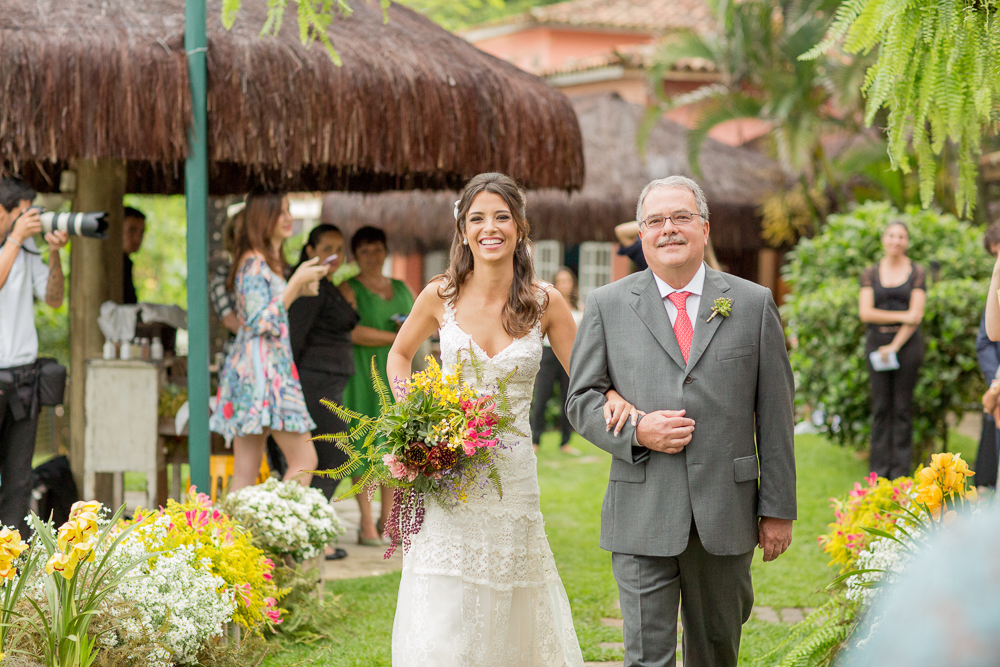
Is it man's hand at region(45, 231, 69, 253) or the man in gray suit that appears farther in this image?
man's hand at region(45, 231, 69, 253)

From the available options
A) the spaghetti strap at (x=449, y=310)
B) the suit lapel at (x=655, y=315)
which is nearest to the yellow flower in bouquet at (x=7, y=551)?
the spaghetti strap at (x=449, y=310)

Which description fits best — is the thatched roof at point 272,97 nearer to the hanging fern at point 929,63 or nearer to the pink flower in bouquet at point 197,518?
the pink flower in bouquet at point 197,518

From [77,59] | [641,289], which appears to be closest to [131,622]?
[641,289]

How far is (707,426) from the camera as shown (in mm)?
3291

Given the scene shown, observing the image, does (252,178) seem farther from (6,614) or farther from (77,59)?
(6,614)

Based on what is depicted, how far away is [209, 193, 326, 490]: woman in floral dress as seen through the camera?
18.9ft

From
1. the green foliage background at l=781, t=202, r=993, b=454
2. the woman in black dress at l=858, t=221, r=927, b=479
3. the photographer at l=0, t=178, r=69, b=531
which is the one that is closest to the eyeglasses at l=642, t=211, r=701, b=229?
the photographer at l=0, t=178, r=69, b=531

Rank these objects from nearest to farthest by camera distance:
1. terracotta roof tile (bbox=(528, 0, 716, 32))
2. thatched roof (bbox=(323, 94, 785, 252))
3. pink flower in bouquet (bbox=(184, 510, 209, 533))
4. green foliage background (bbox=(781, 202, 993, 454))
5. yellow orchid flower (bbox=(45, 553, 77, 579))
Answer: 1. yellow orchid flower (bbox=(45, 553, 77, 579))
2. pink flower in bouquet (bbox=(184, 510, 209, 533))
3. green foliage background (bbox=(781, 202, 993, 454))
4. thatched roof (bbox=(323, 94, 785, 252))
5. terracotta roof tile (bbox=(528, 0, 716, 32))

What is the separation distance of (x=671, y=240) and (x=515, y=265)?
818 millimetres

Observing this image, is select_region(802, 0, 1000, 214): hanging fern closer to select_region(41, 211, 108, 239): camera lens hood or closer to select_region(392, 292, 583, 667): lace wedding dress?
select_region(392, 292, 583, 667): lace wedding dress

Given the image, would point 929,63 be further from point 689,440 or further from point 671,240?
point 689,440

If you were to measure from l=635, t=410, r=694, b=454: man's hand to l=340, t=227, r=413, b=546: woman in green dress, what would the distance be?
396 centimetres

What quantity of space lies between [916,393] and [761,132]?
13.4m

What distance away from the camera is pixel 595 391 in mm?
3447
